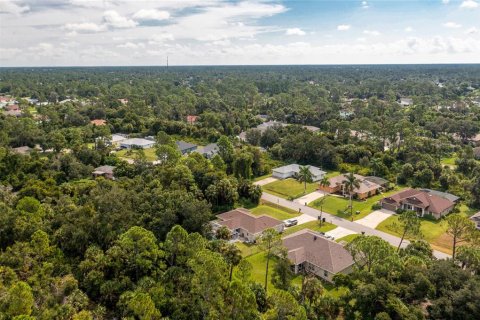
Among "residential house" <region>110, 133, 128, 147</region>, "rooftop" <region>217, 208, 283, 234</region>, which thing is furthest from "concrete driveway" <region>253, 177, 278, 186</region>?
"residential house" <region>110, 133, 128, 147</region>

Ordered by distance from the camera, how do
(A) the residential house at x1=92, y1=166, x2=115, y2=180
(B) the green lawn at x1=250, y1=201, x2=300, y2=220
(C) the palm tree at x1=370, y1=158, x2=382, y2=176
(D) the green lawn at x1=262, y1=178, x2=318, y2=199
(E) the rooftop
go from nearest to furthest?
(E) the rooftop → (B) the green lawn at x1=250, y1=201, x2=300, y2=220 → (D) the green lawn at x1=262, y1=178, x2=318, y2=199 → (A) the residential house at x1=92, y1=166, x2=115, y2=180 → (C) the palm tree at x1=370, y1=158, x2=382, y2=176

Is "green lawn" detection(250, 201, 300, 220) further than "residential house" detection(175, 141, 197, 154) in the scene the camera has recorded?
No

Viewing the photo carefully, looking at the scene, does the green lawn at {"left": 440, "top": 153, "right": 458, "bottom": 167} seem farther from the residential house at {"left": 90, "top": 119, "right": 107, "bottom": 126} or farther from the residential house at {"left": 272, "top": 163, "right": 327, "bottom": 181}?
the residential house at {"left": 90, "top": 119, "right": 107, "bottom": 126}

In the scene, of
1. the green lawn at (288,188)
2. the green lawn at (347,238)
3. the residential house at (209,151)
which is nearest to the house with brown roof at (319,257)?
the green lawn at (347,238)

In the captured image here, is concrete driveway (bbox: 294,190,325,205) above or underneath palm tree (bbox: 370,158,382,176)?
underneath

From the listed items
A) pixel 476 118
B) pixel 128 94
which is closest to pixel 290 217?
pixel 476 118

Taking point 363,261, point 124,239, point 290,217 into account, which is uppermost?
point 124,239

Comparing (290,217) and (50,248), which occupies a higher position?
(50,248)

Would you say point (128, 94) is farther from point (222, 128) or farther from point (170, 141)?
point (170, 141)
